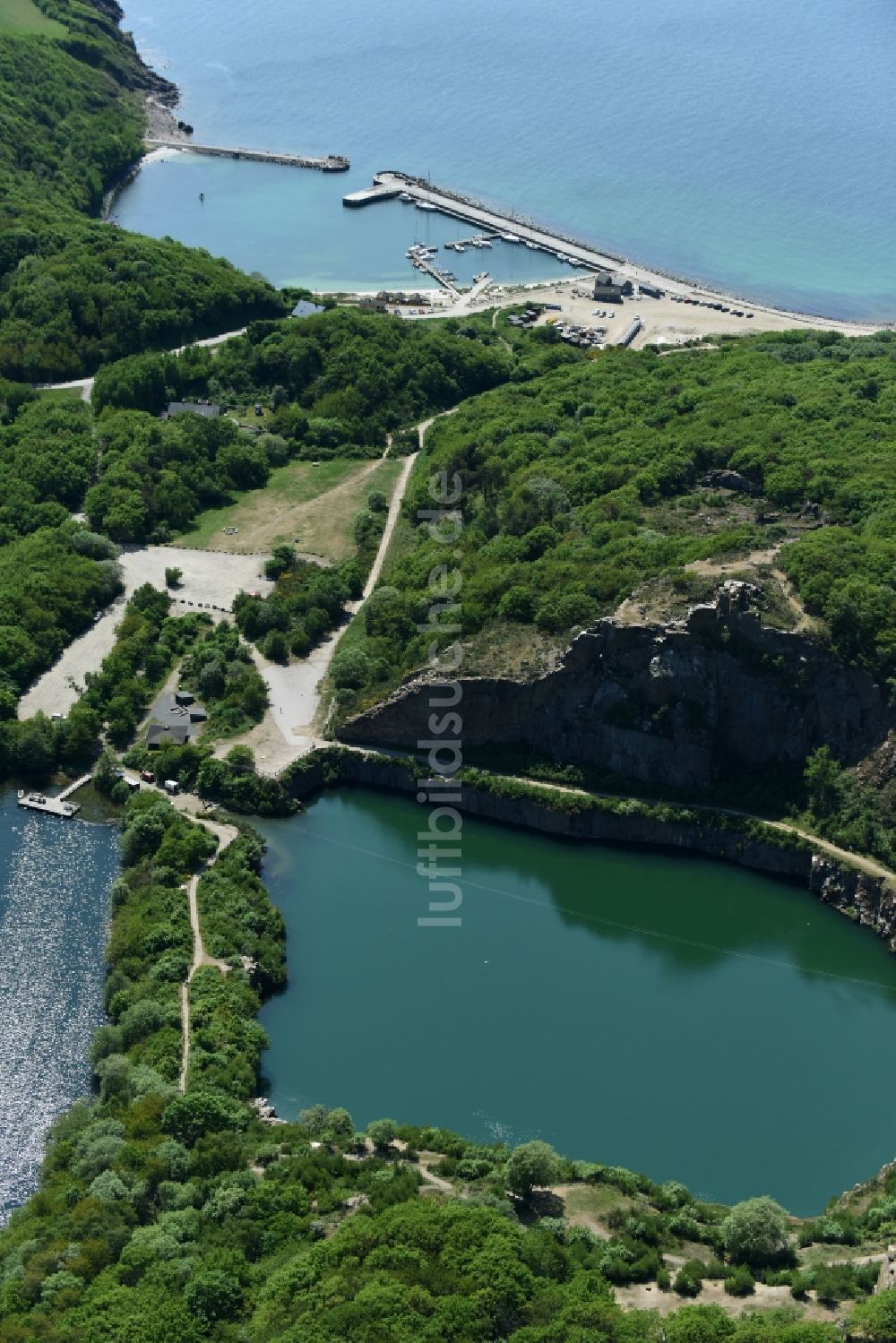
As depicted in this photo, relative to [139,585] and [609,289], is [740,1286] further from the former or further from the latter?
[609,289]

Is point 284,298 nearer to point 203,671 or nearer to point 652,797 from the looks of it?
point 203,671

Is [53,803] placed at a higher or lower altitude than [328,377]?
lower

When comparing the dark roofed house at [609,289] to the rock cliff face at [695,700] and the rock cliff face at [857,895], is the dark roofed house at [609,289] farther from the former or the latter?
the rock cliff face at [857,895]

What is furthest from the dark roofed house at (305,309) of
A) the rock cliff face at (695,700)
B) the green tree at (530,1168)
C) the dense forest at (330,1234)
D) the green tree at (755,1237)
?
the green tree at (755,1237)

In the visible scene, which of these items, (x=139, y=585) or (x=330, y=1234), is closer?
(x=330, y=1234)

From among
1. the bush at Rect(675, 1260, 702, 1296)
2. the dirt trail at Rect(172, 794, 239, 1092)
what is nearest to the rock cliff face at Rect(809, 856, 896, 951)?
the bush at Rect(675, 1260, 702, 1296)

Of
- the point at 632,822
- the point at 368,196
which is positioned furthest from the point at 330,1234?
the point at 368,196

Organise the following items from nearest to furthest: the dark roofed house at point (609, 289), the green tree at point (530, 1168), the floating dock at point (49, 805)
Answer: the green tree at point (530, 1168), the floating dock at point (49, 805), the dark roofed house at point (609, 289)
